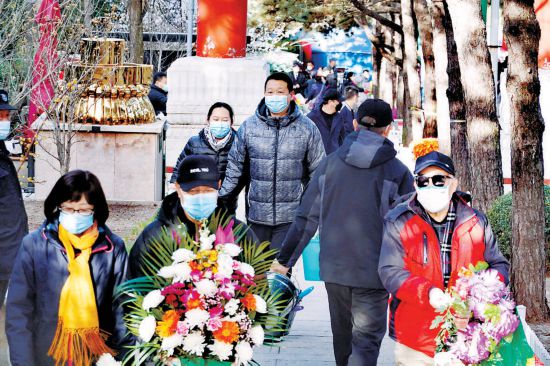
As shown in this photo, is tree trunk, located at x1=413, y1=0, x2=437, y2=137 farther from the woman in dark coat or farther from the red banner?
the woman in dark coat

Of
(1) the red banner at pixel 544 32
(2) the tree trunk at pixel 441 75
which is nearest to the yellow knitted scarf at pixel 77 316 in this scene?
(2) the tree trunk at pixel 441 75

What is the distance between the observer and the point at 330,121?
15.1 meters

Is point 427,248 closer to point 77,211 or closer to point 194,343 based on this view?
point 194,343

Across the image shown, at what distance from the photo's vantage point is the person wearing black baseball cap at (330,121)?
15.0m

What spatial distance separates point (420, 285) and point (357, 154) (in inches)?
58.0

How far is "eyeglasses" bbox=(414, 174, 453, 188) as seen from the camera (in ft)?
19.7

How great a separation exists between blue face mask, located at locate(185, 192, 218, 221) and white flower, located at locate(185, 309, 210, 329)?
0.75m

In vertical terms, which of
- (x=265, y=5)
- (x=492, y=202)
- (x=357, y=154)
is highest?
(x=265, y=5)

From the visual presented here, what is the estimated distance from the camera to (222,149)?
991cm

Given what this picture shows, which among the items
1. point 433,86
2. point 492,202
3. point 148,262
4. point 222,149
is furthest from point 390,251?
point 433,86

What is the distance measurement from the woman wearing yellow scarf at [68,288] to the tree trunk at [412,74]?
1805 centimetres

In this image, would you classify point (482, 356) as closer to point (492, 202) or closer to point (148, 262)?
point (148, 262)

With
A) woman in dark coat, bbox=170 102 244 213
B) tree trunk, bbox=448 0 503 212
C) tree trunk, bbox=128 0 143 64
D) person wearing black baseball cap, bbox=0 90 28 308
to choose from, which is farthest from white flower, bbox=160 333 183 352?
tree trunk, bbox=128 0 143 64

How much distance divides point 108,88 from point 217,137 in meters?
6.32
